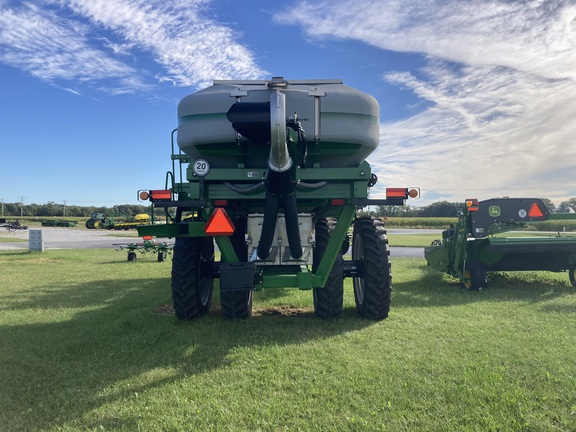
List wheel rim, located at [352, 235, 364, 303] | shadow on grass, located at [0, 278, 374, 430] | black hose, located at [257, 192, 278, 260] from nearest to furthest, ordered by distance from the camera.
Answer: shadow on grass, located at [0, 278, 374, 430] < black hose, located at [257, 192, 278, 260] < wheel rim, located at [352, 235, 364, 303]

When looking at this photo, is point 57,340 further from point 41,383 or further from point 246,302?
point 246,302

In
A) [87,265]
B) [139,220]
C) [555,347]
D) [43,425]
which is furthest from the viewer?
[139,220]

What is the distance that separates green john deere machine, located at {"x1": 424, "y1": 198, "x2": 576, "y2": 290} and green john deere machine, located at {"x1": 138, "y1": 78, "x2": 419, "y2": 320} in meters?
3.26

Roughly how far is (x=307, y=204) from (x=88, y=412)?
349cm

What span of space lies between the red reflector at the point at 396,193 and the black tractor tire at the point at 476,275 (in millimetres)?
3592

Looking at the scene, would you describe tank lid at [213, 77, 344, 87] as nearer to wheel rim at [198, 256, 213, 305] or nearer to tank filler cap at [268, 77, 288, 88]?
tank filler cap at [268, 77, 288, 88]

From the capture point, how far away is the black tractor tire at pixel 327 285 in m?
5.28

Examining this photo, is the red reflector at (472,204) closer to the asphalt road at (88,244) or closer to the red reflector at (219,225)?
the red reflector at (219,225)

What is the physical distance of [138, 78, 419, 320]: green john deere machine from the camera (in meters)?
4.62

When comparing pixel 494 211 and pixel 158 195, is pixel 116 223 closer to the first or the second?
pixel 494 211

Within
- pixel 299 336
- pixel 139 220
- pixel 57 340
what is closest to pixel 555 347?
pixel 299 336

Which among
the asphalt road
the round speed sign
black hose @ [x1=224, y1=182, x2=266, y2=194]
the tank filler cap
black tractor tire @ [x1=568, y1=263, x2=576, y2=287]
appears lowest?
the asphalt road

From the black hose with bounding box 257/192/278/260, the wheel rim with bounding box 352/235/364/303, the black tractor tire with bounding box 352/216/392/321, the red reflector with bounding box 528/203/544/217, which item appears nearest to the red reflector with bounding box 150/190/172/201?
the black hose with bounding box 257/192/278/260

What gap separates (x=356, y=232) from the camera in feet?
20.3
